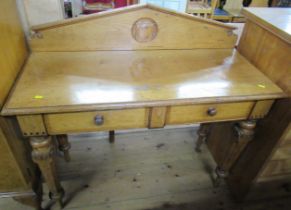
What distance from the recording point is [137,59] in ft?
3.32

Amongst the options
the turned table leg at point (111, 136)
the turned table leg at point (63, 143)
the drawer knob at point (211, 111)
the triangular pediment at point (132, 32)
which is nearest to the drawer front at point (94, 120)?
the drawer knob at point (211, 111)

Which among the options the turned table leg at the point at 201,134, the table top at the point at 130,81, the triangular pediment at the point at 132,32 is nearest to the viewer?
the table top at the point at 130,81

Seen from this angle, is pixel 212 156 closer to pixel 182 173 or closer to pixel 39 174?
pixel 182 173

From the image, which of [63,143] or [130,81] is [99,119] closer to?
[130,81]

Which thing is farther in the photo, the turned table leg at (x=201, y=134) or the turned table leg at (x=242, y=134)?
the turned table leg at (x=201, y=134)

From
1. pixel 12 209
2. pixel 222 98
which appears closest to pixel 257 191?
pixel 222 98

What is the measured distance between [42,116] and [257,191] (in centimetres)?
123

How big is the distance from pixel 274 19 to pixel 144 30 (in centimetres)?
60

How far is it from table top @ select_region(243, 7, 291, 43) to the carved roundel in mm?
476

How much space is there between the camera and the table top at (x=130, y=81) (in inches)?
29.1

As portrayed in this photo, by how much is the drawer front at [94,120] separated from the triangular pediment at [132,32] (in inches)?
15.6

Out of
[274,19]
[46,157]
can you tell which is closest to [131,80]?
[46,157]

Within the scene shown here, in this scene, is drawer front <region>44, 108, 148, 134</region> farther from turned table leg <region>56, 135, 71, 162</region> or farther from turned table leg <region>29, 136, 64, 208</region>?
turned table leg <region>56, 135, 71, 162</region>

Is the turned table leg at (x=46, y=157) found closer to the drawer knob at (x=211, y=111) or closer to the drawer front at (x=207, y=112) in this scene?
the drawer front at (x=207, y=112)
